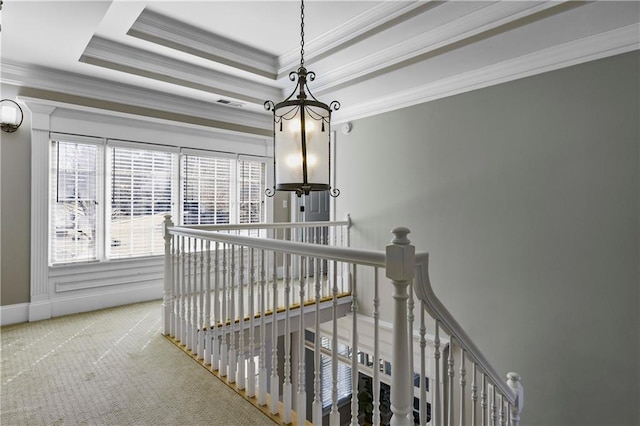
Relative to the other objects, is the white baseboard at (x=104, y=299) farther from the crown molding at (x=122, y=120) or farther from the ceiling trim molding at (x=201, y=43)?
the ceiling trim molding at (x=201, y=43)

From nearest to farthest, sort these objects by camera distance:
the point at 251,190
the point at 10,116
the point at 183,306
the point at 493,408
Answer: the point at 493,408
the point at 183,306
the point at 10,116
the point at 251,190

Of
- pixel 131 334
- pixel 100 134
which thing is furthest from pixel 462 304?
pixel 100 134

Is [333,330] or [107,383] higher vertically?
[333,330]

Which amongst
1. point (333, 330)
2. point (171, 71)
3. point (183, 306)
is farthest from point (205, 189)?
A: point (333, 330)

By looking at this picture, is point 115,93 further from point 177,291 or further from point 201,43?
point 177,291

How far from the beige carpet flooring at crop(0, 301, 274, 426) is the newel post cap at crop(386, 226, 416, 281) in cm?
121

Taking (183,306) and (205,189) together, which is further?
(205,189)

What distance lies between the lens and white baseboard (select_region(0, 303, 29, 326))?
3.38 metres

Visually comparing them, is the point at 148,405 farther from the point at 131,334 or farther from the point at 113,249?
the point at 113,249

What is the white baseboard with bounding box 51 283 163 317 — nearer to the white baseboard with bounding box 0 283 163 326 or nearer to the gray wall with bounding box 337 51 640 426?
the white baseboard with bounding box 0 283 163 326

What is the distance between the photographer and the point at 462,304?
11.5 ft

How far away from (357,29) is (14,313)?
4252 millimetres

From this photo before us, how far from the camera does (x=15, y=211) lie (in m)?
Result: 3.44

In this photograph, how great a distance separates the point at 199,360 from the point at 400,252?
196 centimetres
